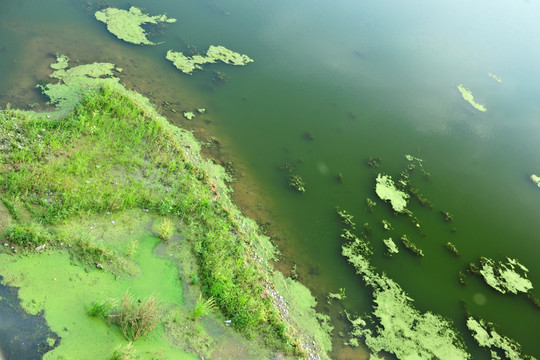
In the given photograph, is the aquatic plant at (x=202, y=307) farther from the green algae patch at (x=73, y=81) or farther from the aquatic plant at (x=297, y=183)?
the green algae patch at (x=73, y=81)

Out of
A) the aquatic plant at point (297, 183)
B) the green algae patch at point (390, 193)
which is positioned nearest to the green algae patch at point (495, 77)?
the green algae patch at point (390, 193)

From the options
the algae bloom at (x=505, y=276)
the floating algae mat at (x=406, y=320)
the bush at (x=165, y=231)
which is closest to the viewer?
the bush at (x=165, y=231)

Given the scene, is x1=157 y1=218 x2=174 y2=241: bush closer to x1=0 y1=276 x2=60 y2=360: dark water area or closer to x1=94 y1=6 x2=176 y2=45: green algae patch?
x1=0 y1=276 x2=60 y2=360: dark water area

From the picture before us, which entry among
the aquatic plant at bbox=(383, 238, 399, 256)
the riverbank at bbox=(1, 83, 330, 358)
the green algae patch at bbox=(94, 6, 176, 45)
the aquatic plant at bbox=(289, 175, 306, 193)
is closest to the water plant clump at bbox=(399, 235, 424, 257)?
the aquatic plant at bbox=(383, 238, 399, 256)

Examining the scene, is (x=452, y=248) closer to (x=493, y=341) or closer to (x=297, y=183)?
(x=493, y=341)

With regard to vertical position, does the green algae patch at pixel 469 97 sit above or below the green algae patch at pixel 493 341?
above

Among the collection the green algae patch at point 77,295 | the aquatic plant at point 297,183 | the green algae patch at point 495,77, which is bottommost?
the aquatic plant at point 297,183

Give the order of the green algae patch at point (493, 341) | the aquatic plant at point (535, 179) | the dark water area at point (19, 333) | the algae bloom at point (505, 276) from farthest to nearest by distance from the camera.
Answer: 1. the aquatic plant at point (535, 179)
2. the algae bloom at point (505, 276)
3. the green algae patch at point (493, 341)
4. the dark water area at point (19, 333)
